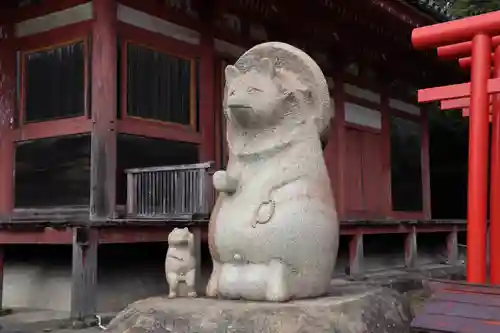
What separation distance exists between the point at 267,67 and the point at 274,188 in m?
0.73

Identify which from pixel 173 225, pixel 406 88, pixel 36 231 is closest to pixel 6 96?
pixel 36 231

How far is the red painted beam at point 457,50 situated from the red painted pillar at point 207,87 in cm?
471

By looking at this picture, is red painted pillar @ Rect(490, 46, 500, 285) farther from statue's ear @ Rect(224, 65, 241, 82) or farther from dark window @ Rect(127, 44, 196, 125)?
dark window @ Rect(127, 44, 196, 125)

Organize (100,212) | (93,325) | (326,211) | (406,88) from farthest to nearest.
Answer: (406,88) → (100,212) → (93,325) → (326,211)

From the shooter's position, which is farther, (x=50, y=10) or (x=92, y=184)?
(x=50, y=10)

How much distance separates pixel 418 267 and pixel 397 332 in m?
7.36

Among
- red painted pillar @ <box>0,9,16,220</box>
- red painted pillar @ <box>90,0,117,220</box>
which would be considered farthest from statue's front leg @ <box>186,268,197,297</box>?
red painted pillar @ <box>0,9,16,220</box>

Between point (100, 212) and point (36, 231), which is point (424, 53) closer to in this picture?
point (100, 212)

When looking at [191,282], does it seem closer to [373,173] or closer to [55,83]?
[55,83]

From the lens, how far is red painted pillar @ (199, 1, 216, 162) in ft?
29.7

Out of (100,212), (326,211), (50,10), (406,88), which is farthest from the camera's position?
(406,88)

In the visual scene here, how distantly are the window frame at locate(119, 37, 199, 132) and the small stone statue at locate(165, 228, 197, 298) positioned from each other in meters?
3.85

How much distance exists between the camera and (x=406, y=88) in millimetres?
14023

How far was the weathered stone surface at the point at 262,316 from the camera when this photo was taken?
3.41 metres
